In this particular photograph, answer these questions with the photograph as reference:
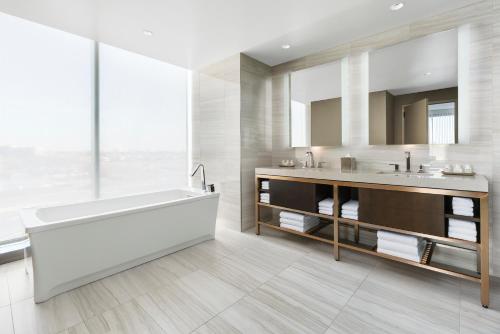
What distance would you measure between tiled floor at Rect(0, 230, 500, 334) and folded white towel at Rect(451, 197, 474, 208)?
2.34 ft

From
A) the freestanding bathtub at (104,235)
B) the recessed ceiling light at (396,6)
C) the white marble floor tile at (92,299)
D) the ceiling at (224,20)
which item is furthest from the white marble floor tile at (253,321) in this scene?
the recessed ceiling light at (396,6)

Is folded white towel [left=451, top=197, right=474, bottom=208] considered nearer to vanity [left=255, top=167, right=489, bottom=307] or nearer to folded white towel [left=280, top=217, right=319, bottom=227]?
vanity [left=255, top=167, right=489, bottom=307]

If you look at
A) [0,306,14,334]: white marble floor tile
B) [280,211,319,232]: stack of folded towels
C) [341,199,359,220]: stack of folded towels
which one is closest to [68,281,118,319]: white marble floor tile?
[0,306,14,334]: white marble floor tile

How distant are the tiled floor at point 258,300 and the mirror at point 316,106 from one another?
4.97ft

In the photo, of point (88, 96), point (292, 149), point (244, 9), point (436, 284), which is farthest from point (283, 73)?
point (436, 284)

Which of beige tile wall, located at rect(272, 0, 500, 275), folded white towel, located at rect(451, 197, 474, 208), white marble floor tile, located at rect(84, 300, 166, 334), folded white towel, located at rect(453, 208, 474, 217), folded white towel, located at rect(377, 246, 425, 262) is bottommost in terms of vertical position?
white marble floor tile, located at rect(84, 300, 166, 334)

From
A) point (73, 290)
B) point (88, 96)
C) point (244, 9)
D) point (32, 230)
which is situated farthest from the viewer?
point (88, 96)

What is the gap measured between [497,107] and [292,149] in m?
2.05

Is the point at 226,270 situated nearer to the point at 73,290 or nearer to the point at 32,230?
the point at 73,290

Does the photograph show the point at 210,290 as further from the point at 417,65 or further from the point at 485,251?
the point at 417,65

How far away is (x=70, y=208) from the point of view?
242cm

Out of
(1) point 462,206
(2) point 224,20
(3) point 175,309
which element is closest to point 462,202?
(1) point 462,206

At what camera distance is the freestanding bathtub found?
173 cm

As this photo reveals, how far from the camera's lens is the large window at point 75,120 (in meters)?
2.35
